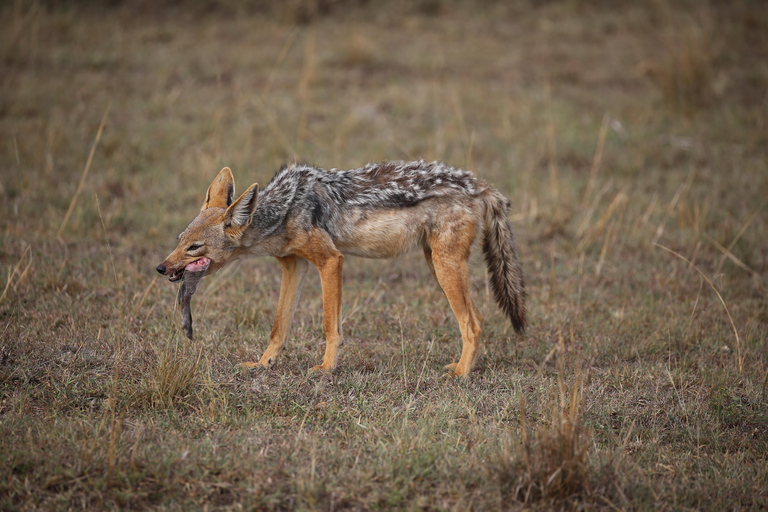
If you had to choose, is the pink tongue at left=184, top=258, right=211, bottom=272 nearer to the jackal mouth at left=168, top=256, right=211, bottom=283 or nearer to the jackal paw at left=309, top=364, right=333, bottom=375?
the jackal mouth at left=168, top=256, right=211, bottom=283

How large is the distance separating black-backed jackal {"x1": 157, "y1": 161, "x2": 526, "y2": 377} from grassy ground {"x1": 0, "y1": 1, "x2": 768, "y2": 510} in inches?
17.8

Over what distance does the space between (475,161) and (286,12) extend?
315 inches

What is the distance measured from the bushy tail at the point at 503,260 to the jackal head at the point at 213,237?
212 cm

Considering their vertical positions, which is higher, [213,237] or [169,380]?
[213,237]

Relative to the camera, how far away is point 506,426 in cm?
475

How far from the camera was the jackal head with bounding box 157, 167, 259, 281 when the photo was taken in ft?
17.4

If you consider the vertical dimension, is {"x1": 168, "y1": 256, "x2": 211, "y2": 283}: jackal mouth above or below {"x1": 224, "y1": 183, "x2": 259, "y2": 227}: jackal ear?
below

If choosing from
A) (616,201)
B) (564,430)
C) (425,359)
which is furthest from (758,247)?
(564,430)

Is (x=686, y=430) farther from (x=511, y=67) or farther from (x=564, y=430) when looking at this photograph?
(x=511, y=67)

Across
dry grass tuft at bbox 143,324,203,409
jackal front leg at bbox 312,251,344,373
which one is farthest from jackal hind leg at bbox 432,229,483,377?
dry grass tuft at bbox 143,324,203,409

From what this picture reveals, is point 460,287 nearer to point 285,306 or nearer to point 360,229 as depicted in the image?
point 360,229

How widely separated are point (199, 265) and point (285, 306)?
854 millimetres

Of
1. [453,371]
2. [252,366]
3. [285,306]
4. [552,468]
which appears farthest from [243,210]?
[552,468]

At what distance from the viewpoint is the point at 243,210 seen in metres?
5.37
